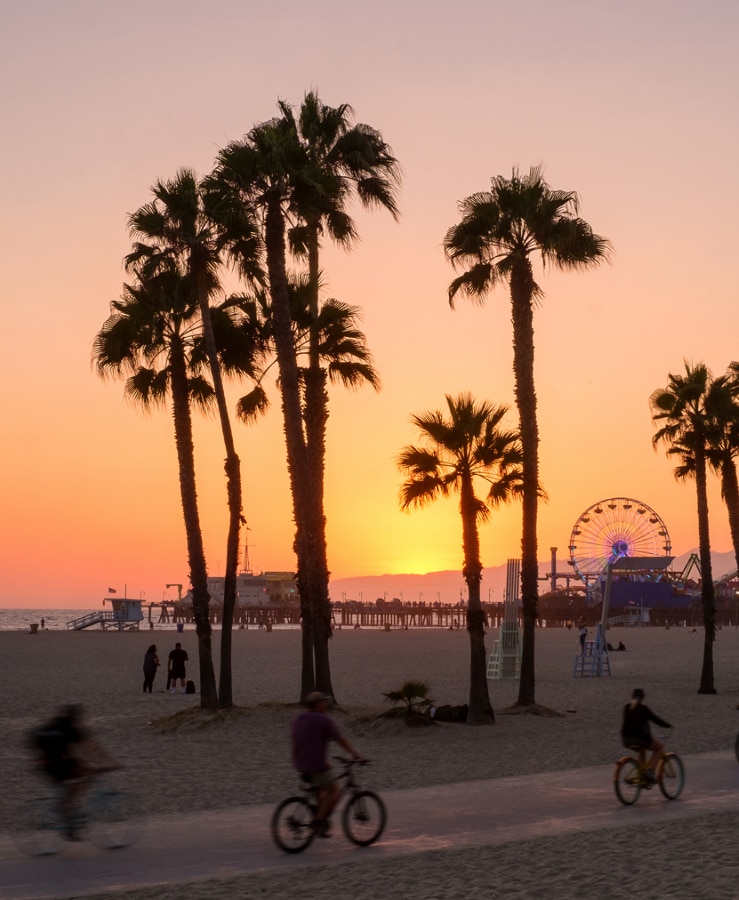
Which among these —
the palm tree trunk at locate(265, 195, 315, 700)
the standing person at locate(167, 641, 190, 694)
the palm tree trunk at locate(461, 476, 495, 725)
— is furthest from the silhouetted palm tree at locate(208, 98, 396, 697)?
the standing person at locate(167, 641, 190, 694)

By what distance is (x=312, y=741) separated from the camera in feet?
38.5

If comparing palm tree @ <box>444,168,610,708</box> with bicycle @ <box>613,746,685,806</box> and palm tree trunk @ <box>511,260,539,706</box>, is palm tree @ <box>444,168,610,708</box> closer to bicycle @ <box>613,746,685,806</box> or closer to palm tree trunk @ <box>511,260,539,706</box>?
palm tree trunk @ <box>511,260,539,706</box>

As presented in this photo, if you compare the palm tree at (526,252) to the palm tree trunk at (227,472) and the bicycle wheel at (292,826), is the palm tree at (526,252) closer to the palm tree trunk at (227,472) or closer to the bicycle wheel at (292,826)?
the palm tree trunk at (227,472)

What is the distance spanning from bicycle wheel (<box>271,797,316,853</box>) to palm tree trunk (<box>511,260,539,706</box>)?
1742cm

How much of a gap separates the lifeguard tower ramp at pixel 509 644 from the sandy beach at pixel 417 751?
4.66 feet

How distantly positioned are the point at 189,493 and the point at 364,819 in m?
17.1

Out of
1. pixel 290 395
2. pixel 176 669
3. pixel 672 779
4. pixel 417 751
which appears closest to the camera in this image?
pixel 672 779

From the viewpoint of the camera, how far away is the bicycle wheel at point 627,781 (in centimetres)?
1424

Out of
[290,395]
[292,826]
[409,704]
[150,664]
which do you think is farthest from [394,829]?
[150,664]

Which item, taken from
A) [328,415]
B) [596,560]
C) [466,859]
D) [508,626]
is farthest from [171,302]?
[596,560]

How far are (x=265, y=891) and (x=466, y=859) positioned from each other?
2.18 metres

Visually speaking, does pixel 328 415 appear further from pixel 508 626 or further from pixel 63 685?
pixel 63 685

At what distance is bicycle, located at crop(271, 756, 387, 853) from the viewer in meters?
11.6

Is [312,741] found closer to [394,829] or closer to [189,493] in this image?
[394,829]
